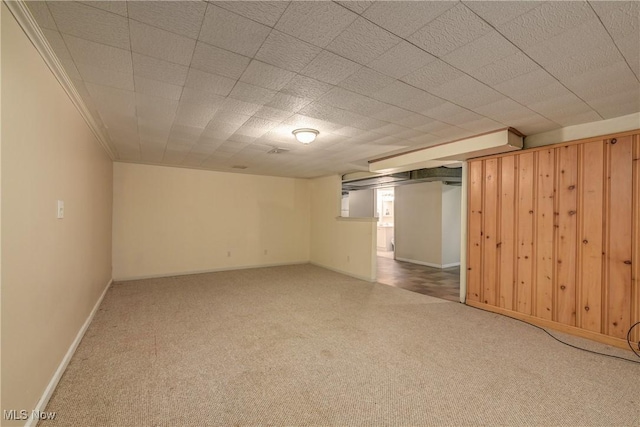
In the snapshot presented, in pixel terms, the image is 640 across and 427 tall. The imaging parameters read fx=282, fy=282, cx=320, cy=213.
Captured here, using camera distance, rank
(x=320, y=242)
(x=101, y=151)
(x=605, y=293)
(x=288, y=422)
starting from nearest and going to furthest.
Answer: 1. (x=288, y=422)
2. (x=605, y=293)
3. (x=101, y=151)
4. (x=320, y=242)

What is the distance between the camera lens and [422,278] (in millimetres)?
5797

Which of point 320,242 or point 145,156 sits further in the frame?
point 320,242

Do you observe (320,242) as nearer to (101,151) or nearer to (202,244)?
(202,244)

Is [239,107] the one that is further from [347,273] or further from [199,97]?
[347,273]

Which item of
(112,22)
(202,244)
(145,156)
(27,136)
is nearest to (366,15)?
(112,22)

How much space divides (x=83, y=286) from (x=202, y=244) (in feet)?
10.4

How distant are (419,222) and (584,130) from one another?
4.78 metres

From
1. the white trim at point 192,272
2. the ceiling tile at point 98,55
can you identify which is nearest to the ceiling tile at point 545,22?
the ceiling tile at point 98,55

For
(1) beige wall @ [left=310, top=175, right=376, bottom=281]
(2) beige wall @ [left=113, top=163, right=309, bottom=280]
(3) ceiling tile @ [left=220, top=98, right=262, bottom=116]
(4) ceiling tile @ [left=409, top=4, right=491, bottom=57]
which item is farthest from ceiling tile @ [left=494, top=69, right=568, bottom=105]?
(2) beige wall @ [left=113, top=163, right=309, bottom=280]

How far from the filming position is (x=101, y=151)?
3.90 meters

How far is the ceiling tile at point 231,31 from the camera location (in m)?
1.42

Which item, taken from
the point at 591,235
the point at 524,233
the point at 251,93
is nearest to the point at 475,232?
the point at 524,233

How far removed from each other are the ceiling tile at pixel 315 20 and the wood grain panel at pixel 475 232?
10.3 feet

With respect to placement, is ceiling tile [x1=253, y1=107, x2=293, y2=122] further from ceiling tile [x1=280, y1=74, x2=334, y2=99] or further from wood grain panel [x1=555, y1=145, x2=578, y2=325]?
wood grain panel [x1=555, y1=145, x2=578, y2=325]
